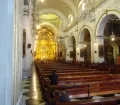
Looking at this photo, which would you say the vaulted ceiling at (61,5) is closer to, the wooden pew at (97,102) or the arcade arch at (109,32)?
the arcade arch at (109,32)

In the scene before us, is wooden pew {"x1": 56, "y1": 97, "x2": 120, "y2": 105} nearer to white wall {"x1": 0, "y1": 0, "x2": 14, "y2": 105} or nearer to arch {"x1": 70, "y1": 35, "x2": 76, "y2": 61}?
white wall {"x1": 0, "y1": 0, "x2": 14, "y2": 105}

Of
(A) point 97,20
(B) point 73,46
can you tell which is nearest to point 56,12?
(B) point 73,46

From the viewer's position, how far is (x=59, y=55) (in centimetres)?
3177

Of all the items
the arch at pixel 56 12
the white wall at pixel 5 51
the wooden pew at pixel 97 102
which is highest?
the arch at pixel 56 12

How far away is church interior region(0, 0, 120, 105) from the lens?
2.14 metres

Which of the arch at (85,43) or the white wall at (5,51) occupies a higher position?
the arch at (85,43)

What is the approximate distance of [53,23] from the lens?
1255 inches

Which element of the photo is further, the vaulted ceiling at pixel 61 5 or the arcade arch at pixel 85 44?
the vaulted ceiling at pixel 61 5

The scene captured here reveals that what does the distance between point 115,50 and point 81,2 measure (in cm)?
696

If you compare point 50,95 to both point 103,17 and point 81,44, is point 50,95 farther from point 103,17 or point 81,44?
point 81,44

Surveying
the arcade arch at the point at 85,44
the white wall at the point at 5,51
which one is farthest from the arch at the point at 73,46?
the white wall at the point at 5,51

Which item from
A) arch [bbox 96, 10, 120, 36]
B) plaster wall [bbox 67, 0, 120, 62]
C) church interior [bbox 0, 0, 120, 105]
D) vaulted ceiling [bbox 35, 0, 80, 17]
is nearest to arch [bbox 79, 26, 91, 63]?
church interior [bbox 0, 0, 120, 105]

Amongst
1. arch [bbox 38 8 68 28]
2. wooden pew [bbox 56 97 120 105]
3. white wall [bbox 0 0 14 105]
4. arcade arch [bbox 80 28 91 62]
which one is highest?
arch [bbox 38 8 68 28]

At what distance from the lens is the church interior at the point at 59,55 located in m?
2.14
